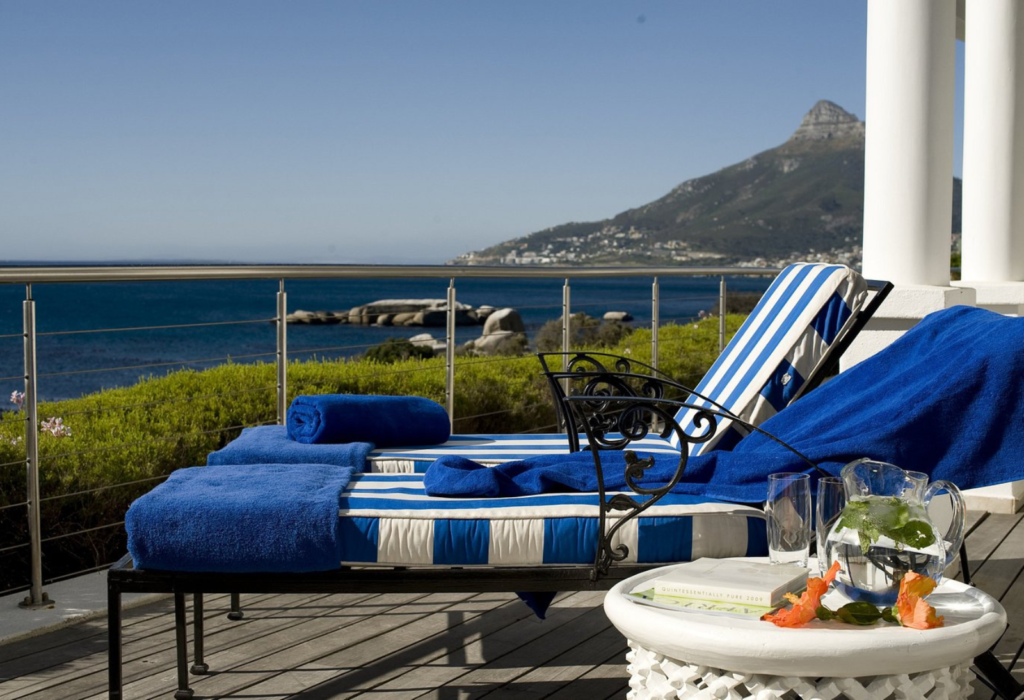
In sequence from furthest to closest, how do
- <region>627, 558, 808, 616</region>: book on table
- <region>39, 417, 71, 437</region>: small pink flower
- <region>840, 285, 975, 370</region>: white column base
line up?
<region>39, 417, 71, 437</region>: small pink flower → <region>840, 285, 975, 370</region>: white column base → <region>627, 558, 808, 616</region>: book on table

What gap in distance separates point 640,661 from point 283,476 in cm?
94

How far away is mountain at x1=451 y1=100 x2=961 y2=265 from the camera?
129ft

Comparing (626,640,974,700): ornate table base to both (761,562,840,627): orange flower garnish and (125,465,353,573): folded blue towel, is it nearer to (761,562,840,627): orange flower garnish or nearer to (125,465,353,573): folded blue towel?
(761,562,840,627): orange flower garnish

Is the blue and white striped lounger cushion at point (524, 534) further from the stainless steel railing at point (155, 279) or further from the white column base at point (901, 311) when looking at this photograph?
the white column base at point (901, 311)

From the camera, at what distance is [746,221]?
4288 cm

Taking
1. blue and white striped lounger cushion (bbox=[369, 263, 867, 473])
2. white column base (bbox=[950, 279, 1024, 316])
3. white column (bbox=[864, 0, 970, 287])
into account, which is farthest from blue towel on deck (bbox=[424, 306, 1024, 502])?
white column base (bbox=[950, 279, 1024, 316])

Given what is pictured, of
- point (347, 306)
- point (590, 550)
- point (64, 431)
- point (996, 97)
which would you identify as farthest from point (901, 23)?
point (347, 306)

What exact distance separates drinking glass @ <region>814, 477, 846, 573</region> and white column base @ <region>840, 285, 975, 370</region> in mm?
2184

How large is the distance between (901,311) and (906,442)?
1.80 m

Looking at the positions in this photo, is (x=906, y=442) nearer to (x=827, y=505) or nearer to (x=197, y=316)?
(x=827, y=505)

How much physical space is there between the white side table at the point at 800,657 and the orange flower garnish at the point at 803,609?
0.06 feet

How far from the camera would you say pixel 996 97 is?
15.3 ft

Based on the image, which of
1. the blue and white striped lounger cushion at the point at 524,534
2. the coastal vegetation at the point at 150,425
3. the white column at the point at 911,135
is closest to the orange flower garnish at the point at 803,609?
the blue and white striped lounger cushion at the point at 524,534

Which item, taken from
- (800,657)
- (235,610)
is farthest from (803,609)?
(235,610)
